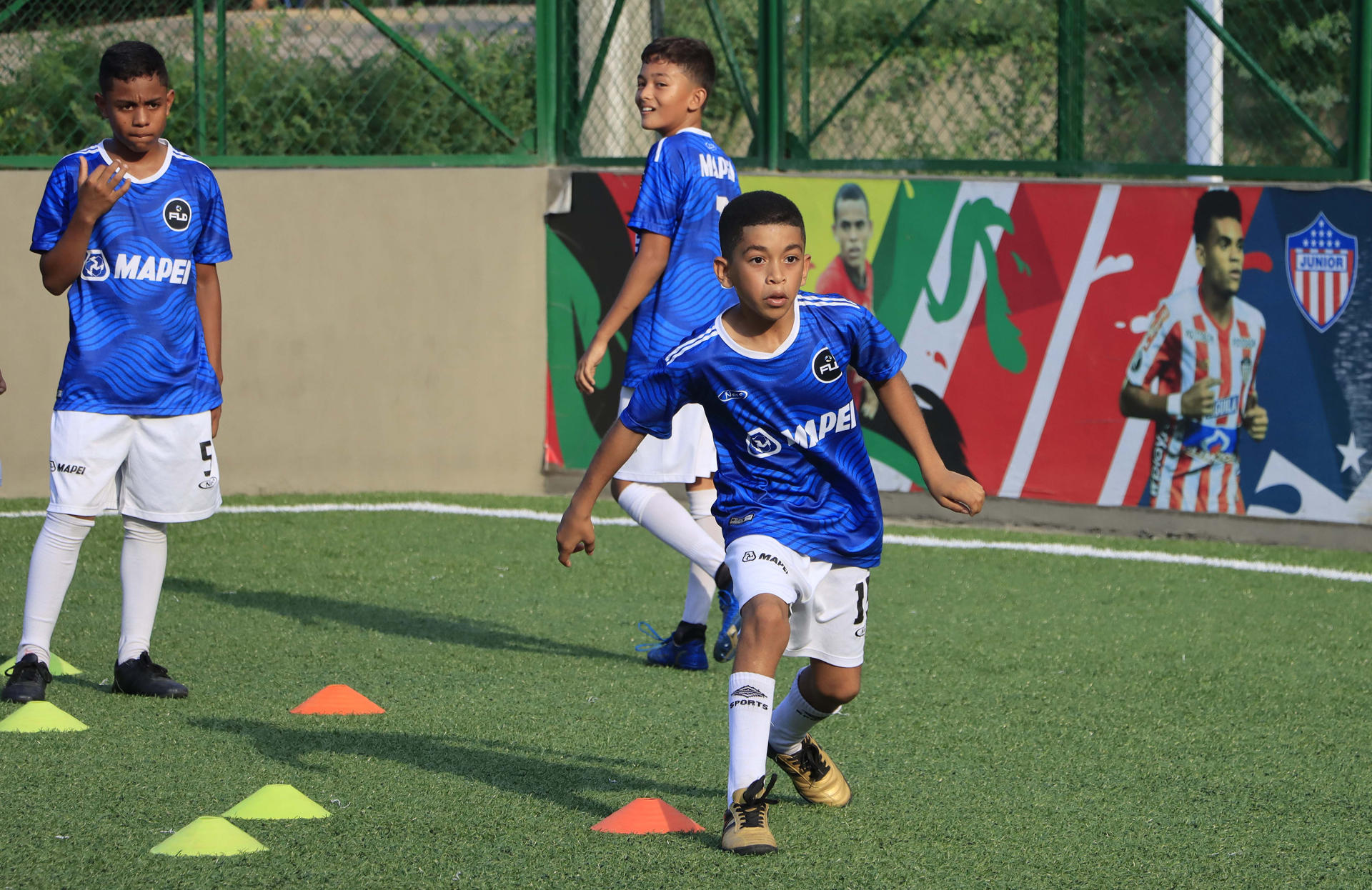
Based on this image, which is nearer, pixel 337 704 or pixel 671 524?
pixel 337 704

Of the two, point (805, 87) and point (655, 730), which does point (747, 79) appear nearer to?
point (805, 87)

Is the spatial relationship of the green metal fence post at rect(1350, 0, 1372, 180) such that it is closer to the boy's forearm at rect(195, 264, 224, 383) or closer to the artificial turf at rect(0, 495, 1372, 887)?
the artificial turf at rect(0, 495, 1372, 887)

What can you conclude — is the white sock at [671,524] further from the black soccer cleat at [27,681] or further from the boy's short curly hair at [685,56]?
the black soccer cleat at [27,681]

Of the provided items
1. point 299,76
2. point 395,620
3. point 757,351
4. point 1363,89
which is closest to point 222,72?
point 299,76

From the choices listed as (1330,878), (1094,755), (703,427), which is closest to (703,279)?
(703,427)

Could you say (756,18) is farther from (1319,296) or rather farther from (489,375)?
(1319,296)

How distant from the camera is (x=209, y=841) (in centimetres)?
368

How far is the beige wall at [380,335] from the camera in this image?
915 cm

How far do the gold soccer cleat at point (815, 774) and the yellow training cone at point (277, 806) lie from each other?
1.15 meters

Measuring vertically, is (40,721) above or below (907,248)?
below

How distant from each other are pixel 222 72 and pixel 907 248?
400 cm

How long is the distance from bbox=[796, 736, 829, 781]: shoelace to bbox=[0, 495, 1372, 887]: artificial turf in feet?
0.39

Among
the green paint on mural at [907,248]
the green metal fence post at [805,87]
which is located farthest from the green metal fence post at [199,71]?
the green paint on mural at [907,248]

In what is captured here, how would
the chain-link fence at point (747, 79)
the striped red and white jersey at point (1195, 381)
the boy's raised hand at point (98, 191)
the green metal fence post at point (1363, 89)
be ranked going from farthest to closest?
the chain-link fence at point (747, 79), the striped red and white jersey at point (1195, 381), the green metal fence post at point (1363, 89), the boy's raised hand at point (98, 191)
